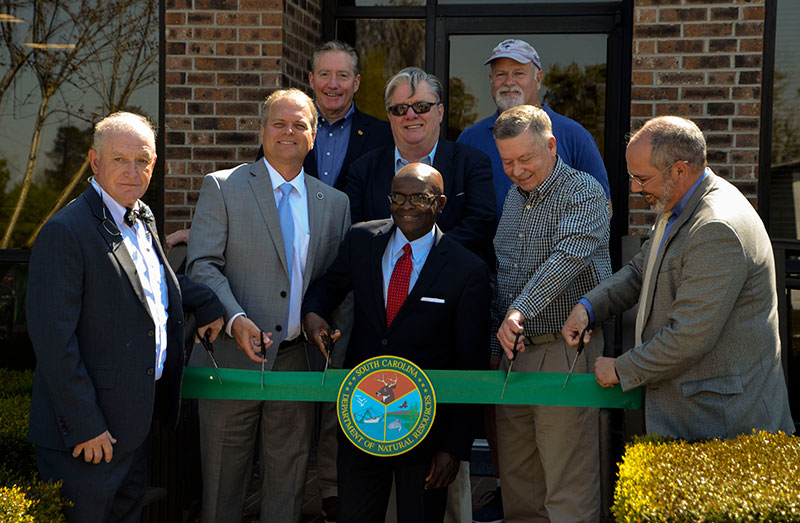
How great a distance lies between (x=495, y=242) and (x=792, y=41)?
9.55 feet

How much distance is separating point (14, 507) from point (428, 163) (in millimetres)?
2476

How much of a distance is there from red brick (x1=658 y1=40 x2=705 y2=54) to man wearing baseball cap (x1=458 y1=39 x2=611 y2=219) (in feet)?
3.17

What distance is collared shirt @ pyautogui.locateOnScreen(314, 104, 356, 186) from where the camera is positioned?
4910 millimetres

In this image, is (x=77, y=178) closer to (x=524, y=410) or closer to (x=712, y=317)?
(x=524, y=410)

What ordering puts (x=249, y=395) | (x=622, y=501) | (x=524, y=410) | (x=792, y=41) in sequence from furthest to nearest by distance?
1. (x=792, y=41)
2. (x=524, y=410)
3. (x=249, y=395)
4. (x=622, y=501)

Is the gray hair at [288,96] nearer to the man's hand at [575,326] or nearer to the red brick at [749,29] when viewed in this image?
the man's hand at [575,326]

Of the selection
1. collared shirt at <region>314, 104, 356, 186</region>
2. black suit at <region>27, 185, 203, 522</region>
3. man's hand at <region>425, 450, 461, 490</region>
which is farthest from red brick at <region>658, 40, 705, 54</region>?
black suit at <region>27, 185, 203, 522</region>

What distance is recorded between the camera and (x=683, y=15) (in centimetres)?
547

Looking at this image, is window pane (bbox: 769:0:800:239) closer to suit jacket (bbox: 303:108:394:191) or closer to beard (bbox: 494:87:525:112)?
beard (bbox: 494:87:525:112)

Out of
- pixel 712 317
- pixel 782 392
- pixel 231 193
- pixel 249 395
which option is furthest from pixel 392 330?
pixel 782 392

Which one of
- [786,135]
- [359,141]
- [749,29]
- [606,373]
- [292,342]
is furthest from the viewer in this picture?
[786,135]

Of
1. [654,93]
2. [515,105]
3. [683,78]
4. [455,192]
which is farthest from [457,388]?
[683,78]

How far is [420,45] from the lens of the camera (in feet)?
20.9

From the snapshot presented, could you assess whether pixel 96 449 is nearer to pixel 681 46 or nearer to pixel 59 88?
pixel 59 88
